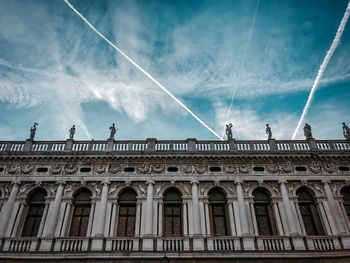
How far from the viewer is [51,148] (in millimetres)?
20828

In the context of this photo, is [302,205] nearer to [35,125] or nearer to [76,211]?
[76,211]

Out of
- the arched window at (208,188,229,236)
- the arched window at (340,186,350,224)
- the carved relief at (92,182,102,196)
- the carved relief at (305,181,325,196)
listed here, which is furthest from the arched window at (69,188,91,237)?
the arched window at (340,186,350,224)

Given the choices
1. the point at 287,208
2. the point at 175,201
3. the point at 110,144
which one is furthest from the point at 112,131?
the point at 287,208

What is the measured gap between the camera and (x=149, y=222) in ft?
58.2

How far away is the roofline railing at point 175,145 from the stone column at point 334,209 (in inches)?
110

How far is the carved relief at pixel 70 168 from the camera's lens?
19750 mm

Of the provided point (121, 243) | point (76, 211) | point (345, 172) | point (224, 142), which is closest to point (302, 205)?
point (345, 172)

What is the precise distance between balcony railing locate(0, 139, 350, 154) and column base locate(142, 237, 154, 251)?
5.95 m

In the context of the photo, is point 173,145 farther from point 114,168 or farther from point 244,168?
point 244,168

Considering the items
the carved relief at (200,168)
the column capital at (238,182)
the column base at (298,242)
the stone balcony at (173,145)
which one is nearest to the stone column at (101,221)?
the stone balcony at (173,145)

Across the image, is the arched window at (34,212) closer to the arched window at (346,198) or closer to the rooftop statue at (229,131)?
the rooftop statue at (229,131)

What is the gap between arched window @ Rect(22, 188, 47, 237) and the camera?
18141 millimetres

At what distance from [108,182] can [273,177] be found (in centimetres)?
1028

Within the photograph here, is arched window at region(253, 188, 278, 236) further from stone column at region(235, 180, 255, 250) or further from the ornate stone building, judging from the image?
stone column at region(235, 180, 255, 250)
